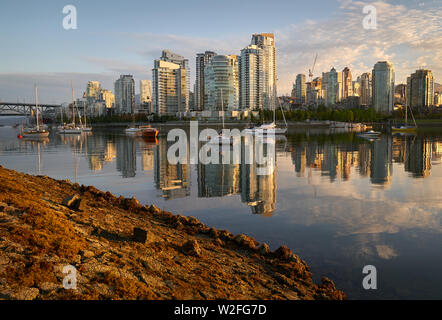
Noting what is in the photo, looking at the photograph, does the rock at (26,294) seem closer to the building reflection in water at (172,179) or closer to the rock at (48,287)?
the rock at (48,287)

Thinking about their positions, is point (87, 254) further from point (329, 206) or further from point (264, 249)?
point (329, 206)

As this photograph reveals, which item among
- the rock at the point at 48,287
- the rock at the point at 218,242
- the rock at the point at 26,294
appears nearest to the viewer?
the rock at the point at 26,294

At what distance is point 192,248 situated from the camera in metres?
10.7

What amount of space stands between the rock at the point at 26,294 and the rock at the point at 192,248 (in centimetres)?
438

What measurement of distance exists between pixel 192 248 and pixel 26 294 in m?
4.72

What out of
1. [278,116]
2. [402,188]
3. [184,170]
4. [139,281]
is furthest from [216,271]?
[278,116]

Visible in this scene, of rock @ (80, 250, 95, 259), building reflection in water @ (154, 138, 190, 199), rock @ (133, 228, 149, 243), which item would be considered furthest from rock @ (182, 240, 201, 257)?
building reflection in water @ (154, 138, 190, 199)

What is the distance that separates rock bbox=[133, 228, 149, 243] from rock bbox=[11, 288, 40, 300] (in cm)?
400

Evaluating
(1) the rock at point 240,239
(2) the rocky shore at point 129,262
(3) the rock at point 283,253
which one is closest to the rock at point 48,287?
(2) the rocky shore at point 129,262

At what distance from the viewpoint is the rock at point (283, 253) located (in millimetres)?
10920

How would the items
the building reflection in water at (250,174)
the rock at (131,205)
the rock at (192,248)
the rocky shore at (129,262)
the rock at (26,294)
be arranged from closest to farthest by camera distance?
the rock at (26,294)
the rocky shore at (129,262)
the rock at (192,248)
the rock at (131,205)
the building reflection in water at (250,174)

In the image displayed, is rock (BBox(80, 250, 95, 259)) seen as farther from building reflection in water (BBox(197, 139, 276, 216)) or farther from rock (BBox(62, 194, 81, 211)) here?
building reflection in water (BBox(197, 139, 276, 216))

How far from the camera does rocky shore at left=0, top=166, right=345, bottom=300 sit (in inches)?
305
